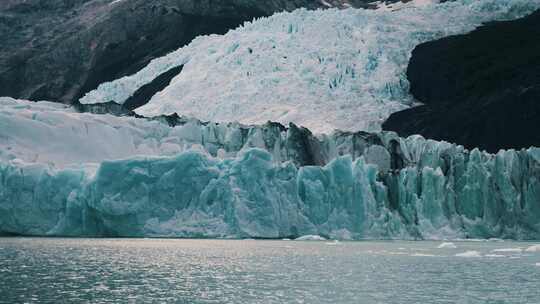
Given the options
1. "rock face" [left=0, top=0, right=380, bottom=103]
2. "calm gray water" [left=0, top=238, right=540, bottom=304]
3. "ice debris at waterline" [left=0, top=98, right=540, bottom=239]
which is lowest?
"calm gray water" [left=0, top=238, right=540, bottom=304]

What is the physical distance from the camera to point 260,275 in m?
26.6

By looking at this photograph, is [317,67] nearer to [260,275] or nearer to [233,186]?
[233,186]

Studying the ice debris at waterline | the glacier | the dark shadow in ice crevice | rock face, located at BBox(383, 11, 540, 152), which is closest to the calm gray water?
the ice debris at waterline

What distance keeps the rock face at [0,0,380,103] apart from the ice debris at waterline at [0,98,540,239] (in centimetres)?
5827

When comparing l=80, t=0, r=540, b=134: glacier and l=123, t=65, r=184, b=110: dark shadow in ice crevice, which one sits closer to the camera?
l=80, t=0, r=540, b=134: glacier

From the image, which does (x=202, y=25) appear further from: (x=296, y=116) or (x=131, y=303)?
(x=131, y=303)

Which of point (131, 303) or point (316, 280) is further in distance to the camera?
point (316, 280)

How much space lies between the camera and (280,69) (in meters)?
73.4

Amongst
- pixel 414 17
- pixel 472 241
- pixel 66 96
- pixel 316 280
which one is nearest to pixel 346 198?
pixel 472 241

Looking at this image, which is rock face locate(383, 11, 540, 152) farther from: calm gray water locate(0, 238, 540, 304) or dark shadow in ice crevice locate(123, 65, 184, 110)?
calm gray water locate(0, 238, 540, 304)

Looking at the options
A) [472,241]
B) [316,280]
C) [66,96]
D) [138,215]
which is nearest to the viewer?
[316,280]

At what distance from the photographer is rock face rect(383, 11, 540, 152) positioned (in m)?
70.6

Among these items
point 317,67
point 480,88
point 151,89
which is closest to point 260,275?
point 317,67

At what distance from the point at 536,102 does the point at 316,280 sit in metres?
51.9
